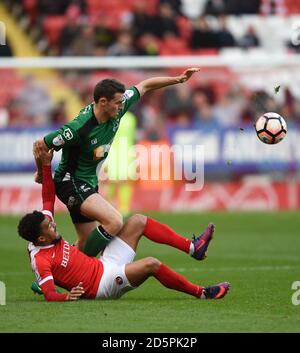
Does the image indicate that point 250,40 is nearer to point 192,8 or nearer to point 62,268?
point 192,8

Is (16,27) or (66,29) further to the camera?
(16,27)

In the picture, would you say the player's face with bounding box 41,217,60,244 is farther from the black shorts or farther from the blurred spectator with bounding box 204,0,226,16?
the blurred spectator with bounding box 204,0,226,16

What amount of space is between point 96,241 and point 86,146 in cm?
95

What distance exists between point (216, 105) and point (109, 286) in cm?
1171

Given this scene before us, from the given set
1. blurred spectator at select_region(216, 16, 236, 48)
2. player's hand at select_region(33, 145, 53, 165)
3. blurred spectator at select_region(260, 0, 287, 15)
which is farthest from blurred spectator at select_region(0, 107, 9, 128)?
player's hand at select_region(33, 145, 53, 165)

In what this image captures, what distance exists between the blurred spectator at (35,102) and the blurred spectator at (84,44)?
185 centimetres

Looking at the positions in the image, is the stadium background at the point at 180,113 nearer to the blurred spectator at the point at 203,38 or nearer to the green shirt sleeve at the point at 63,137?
the blurred spectator at the point at 203,38

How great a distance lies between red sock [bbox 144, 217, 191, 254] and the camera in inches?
372

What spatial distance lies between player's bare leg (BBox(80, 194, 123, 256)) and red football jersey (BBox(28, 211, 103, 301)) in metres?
0.50

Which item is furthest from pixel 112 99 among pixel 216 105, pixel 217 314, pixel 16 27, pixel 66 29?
pixel 16 27

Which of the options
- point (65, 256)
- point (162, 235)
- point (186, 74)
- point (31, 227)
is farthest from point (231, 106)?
point (31, 227)

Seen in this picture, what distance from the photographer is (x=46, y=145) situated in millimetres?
9430

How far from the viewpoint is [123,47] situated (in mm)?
21719
